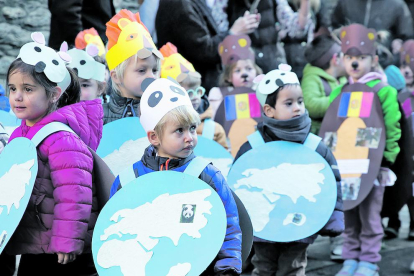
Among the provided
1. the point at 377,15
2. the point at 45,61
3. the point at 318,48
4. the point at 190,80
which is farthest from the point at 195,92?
the point at 377,15

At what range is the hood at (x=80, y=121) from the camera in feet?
11.8

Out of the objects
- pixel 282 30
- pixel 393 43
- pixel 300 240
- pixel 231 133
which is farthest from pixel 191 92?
pixel 393 43

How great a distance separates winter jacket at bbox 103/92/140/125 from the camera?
4.40 metres

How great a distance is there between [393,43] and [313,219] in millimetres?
4679

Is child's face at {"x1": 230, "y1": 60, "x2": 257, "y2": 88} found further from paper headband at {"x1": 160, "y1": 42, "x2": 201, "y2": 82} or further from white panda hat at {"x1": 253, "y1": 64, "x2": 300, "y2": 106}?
white panda hat at {"x1": 253, "y1": 64, "x2": 300, "y2": 106}

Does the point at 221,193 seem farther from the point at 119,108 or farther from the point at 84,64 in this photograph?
the point at 84,64

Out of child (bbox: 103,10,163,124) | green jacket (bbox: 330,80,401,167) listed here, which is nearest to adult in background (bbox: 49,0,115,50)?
child (bbox: 103,10,163,124)

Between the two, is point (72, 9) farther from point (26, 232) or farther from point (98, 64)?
point (26, 232)

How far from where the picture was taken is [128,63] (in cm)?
437

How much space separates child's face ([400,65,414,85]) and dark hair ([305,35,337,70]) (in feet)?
2.71

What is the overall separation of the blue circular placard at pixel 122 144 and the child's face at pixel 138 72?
191 mm

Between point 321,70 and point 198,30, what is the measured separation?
1.28 metres

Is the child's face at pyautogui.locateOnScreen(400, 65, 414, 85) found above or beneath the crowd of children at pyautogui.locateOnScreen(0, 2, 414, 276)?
beneath

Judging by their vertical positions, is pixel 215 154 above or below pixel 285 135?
below
